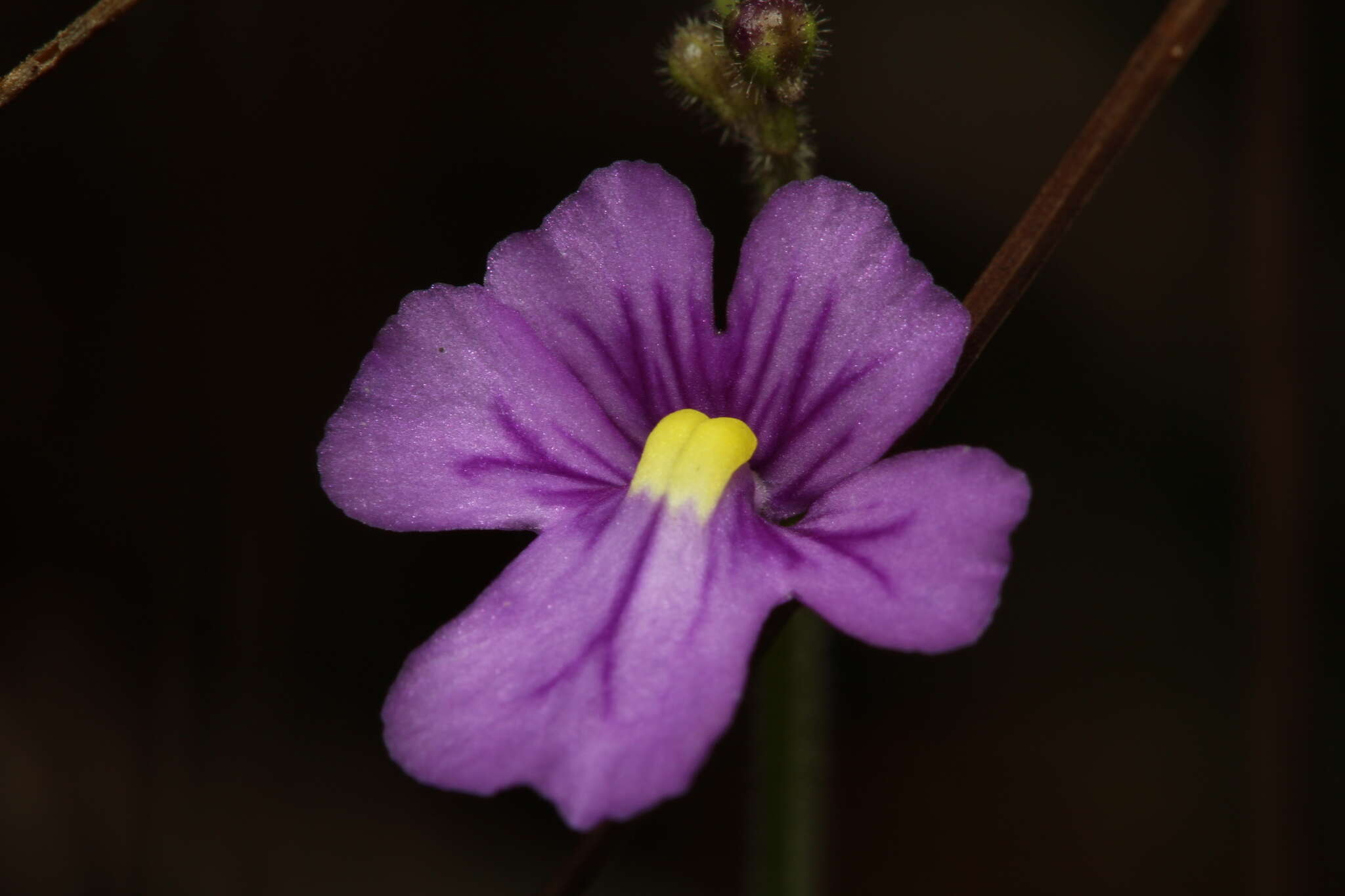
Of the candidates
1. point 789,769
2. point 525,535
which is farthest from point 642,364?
point 525,535

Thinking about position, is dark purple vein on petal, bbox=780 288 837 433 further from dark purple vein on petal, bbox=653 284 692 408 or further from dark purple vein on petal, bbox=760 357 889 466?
dark purple vein on petal, bbox=653 284 692 408

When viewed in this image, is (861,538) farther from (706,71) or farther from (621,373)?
(706,71)

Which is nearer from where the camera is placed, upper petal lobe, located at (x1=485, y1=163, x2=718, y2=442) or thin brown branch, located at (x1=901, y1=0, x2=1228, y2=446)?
upper petal lobe, located at (x1=485, y1=163, x2=718, y2=442)

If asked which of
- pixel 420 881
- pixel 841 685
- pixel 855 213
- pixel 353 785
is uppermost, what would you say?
pixel 855 213

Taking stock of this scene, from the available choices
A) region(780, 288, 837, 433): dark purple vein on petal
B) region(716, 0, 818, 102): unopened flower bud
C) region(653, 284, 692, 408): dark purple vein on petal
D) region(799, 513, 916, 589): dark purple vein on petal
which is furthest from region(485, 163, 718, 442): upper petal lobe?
region(799, 513, 916, 589): dark purple vein on petal

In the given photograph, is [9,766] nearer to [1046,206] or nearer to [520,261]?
[520,261]

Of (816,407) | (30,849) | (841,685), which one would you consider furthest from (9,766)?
(816,407)

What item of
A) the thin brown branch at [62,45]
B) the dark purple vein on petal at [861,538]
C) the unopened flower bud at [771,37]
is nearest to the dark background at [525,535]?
the thin brown branch at [62,45]
